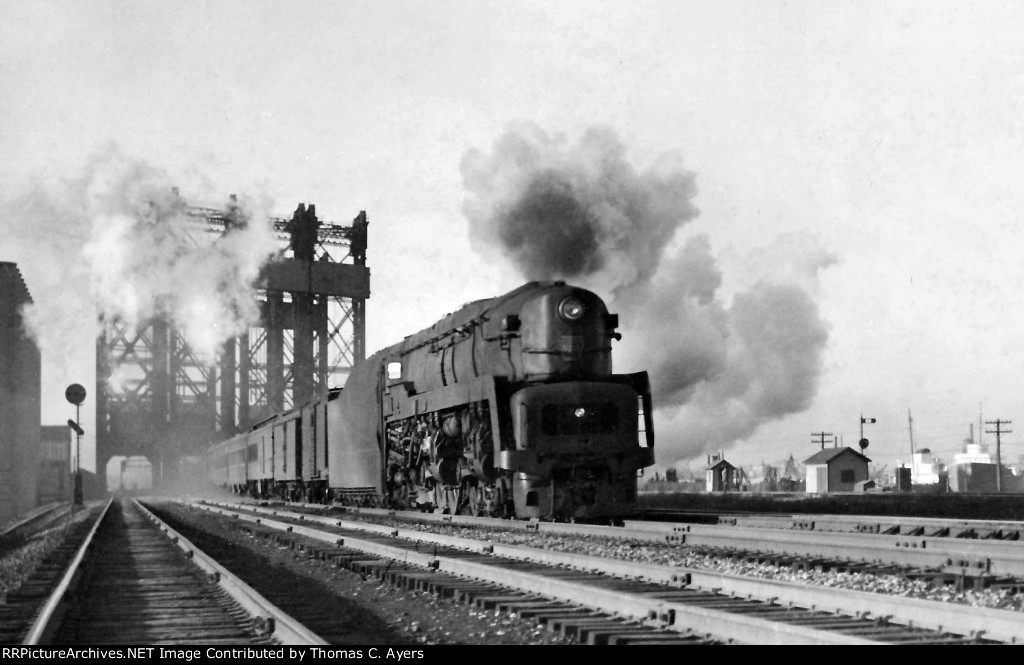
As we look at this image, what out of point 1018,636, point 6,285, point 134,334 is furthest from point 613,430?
point 134,334

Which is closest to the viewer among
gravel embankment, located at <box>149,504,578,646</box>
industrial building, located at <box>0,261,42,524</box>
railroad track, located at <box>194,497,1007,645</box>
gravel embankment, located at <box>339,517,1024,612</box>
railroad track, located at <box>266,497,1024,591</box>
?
railroad track, located at <box>194,497,1007,645</box>

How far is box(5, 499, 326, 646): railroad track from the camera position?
701cm

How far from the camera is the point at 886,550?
10328mm

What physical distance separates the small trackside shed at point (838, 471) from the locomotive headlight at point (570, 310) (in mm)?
26576

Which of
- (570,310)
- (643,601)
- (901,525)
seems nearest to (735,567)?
(643,601)

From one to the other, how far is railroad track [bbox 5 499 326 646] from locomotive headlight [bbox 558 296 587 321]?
640 centimetres

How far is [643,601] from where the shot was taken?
279 inches

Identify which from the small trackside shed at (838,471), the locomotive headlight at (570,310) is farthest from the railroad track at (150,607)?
the small trackside shed at (838,471)

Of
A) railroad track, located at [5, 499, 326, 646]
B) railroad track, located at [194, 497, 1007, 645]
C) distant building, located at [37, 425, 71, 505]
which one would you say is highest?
railroad track, located at [194, 497, 1007, 645]

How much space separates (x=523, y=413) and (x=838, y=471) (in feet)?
92.3

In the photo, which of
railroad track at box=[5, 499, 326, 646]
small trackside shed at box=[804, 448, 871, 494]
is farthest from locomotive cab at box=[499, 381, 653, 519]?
small trackside shed at box=[804, 448, 871, 494]

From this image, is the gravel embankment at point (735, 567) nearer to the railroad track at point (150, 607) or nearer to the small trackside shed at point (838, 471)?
the railroad track at point (150, 607)

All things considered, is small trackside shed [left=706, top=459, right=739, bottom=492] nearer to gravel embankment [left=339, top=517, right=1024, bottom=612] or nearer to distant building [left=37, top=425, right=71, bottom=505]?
gravel embankment [left=339, top=517, right=1024, bottom=612]
